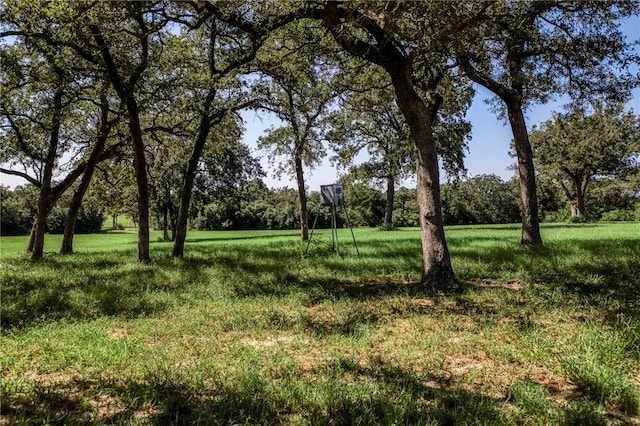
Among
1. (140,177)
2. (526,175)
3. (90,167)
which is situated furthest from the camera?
(90,167)

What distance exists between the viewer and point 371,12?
727cm

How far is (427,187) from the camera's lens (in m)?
7.89

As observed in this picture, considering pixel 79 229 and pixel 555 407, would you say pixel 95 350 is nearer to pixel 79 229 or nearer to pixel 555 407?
pixel 555 407

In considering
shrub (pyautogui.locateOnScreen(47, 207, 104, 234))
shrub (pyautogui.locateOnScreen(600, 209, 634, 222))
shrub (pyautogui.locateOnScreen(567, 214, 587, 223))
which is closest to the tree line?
shrub (pyautogui.locateOnScreen(567, 214, 587, 223))

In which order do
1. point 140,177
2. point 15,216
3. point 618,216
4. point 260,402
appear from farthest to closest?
point 618,216
point 15,216
point 140,177
point 260,402

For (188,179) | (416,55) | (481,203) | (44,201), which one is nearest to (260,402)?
(416,55)

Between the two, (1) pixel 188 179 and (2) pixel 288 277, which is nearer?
(2) pixel 288 277

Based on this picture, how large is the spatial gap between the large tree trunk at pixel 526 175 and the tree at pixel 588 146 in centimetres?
3145

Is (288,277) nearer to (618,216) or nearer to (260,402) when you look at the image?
(260,402)

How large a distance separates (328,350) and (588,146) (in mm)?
45941

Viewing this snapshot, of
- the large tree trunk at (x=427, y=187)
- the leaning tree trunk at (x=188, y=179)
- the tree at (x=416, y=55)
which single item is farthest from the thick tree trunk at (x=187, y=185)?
the large tree trunk at (x=427, y=187)

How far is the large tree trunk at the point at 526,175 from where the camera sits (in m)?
12.8

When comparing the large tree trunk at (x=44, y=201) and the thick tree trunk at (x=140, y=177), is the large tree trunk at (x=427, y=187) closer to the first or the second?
the thick tree trunk at (x=140, y=177)

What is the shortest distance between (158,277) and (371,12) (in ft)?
23.9
